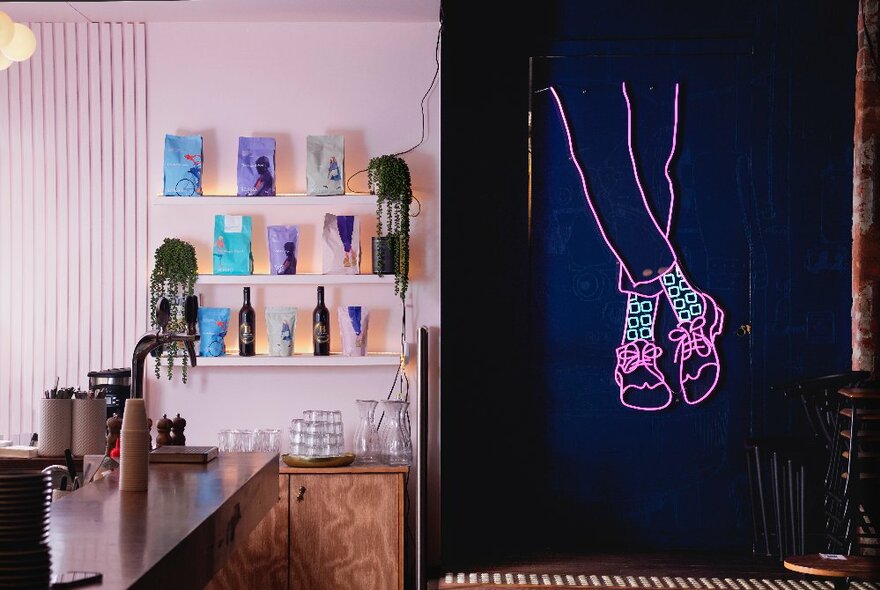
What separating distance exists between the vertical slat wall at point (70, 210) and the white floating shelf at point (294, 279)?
44 centimetres

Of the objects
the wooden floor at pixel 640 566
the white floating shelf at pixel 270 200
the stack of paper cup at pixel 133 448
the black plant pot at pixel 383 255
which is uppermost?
the white floating shelf at pixel 270 200

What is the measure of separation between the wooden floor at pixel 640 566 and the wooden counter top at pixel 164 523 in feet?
6.75

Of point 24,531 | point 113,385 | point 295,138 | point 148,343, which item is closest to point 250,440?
point 113,385

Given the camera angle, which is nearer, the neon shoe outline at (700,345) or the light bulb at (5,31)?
the light bulb at (5,31)

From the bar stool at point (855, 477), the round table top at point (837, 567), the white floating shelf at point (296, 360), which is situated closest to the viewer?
the round table top at point (837, 567)

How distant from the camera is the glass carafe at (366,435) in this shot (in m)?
5.38

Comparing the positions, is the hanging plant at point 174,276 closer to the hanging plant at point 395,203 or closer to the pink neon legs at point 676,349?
the hanging plant at point 395,203

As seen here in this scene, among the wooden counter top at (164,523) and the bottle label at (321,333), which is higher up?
the bottle label at (321,333)

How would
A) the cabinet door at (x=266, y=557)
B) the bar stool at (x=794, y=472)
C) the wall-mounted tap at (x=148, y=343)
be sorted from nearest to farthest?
the wall-mounted tap at (x=148, y=343), the cabinet door at (x=266, y=557), the bar stool at (x=794, y=472)

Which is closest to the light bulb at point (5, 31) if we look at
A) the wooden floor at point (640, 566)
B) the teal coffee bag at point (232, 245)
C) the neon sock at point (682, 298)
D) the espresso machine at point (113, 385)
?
the teal coffee bag at point (232, 245)

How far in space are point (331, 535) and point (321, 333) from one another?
1101 mm

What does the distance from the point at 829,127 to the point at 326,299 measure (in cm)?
287

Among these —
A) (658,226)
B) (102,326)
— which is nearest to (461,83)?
(658,226)

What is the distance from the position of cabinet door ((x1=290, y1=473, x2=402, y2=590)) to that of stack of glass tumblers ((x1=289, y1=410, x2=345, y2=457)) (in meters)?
0.13
